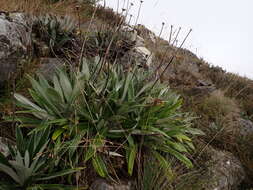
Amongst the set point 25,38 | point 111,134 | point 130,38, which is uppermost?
point 130,38

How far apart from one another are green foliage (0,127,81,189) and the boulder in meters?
0.75

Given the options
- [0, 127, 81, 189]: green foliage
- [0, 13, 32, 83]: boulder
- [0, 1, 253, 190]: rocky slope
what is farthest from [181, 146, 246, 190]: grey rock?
[0, 13, 32, 83]: boulder

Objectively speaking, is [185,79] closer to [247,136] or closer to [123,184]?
[247,136]

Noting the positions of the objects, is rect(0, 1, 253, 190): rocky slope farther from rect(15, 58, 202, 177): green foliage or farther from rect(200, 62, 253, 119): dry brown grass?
rect(200, 62, 253, 119): dry brown grass

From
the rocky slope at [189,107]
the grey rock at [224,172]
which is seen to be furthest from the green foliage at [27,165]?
the grey rock at [224,172]

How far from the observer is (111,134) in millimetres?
1740

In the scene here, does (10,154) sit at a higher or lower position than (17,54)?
lower

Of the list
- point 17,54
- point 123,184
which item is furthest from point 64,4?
point 123,184

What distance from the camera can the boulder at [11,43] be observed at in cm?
193

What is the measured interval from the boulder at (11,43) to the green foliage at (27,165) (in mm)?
747

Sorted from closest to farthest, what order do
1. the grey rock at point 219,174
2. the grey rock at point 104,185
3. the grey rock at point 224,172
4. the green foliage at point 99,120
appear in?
1. the grey rock at point 104,185
2. the green foliage at point 99,120
3. the grey rock at point 219,174
4. the grey rock at point 224,172

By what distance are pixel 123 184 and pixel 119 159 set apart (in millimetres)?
224

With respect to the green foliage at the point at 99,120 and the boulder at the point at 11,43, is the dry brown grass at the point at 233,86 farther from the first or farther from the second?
the boulder at the point at 11,43

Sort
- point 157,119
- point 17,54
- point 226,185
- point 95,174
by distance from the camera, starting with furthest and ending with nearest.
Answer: point 226,185 → point 17,54 → point 157,119 → point 95,174
